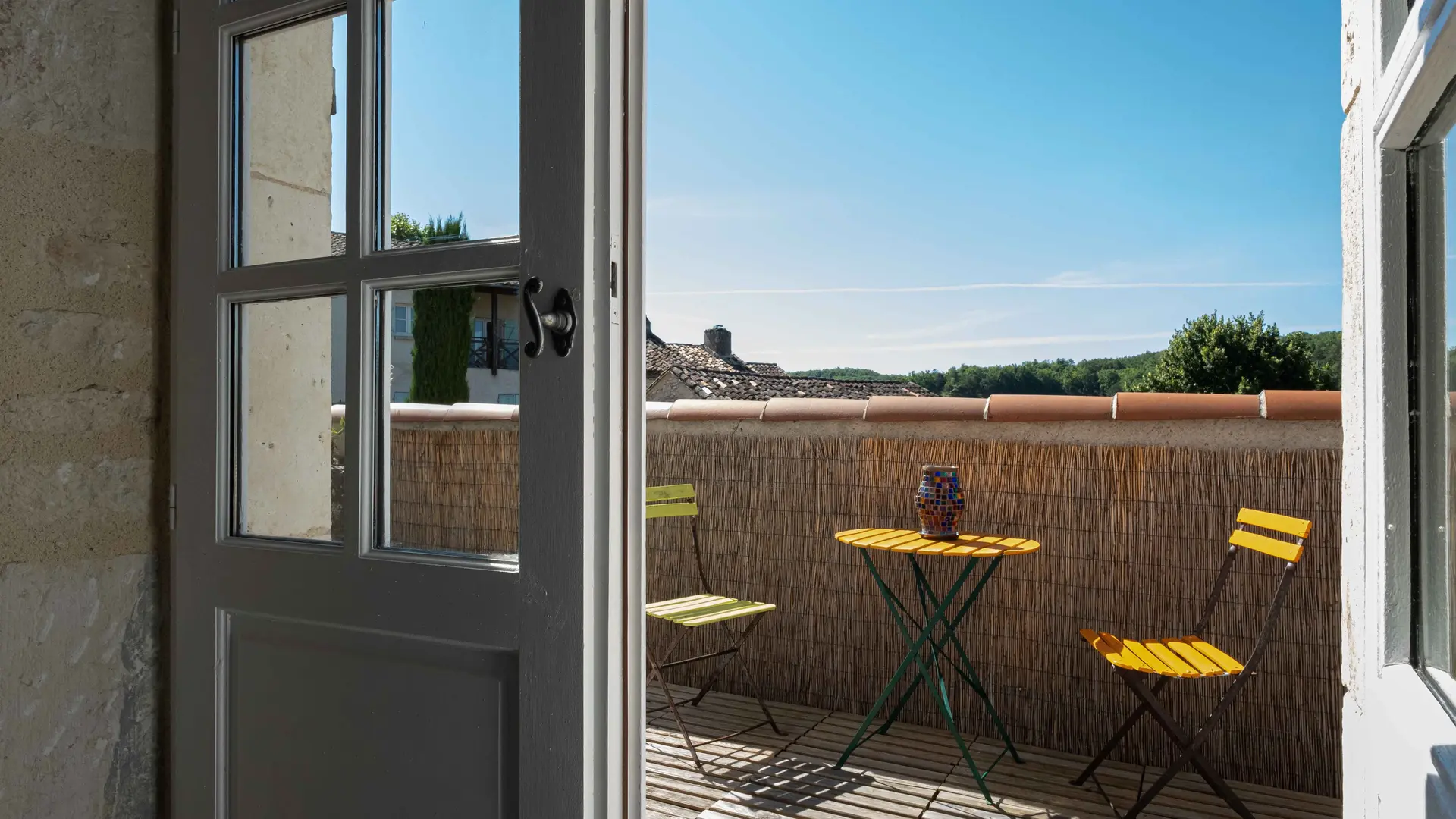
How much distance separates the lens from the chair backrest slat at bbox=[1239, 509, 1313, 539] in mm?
2633

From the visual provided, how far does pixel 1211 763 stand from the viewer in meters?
3.14

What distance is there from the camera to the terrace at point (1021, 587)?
301 centimetres

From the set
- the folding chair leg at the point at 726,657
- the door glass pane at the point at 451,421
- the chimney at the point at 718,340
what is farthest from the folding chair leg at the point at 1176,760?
the chimney at the point at 718,340

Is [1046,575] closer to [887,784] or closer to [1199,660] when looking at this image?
[1199,660]

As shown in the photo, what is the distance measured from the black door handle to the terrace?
6.80 ft

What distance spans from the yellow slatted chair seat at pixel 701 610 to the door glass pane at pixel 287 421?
1887 mm

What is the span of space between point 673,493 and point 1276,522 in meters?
2.08

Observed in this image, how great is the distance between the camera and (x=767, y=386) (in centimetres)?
2539

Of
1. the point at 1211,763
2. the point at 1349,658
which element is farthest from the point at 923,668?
the point at 1349,658

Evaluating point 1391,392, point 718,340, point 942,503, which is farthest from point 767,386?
point 1391,392

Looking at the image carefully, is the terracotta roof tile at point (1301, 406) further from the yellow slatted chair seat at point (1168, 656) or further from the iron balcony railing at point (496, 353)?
the iron balcony railing at point (496, 353)

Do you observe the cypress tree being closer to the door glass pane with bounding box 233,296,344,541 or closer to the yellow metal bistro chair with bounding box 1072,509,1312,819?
the door glass pane with bounding box 233,296,344,541

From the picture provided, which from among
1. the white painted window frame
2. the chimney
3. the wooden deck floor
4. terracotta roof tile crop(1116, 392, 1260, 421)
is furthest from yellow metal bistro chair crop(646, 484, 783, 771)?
the chimney

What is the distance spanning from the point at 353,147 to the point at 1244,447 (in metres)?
2.95
